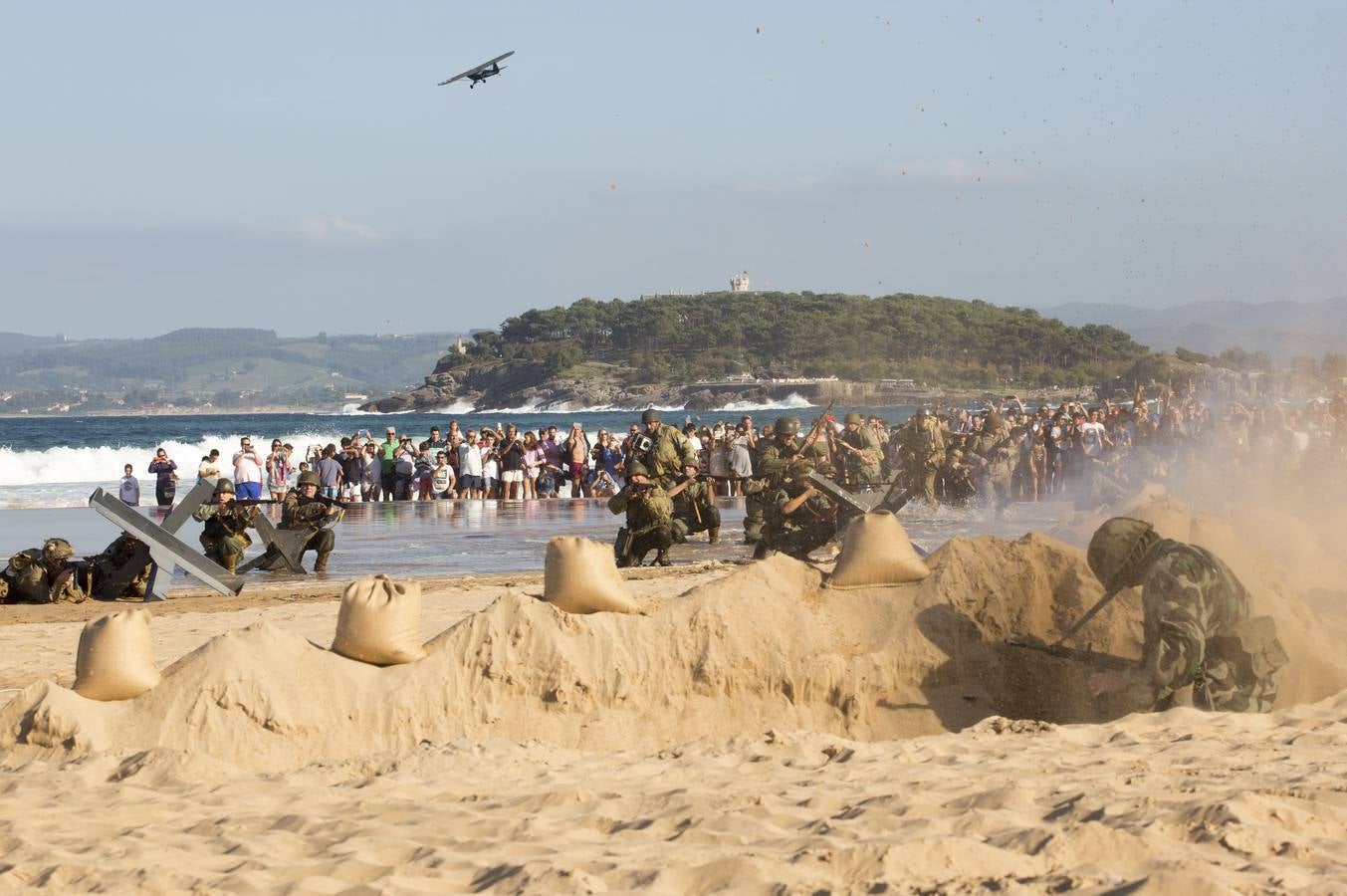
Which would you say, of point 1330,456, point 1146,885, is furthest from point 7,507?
point 1146,885

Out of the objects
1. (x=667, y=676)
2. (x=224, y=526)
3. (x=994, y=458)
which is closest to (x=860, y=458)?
(x=994, y=458)

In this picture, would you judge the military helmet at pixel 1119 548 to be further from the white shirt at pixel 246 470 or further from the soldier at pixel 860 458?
the white shirt at pixel 246 470

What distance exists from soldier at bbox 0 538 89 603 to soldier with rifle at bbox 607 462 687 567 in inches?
210

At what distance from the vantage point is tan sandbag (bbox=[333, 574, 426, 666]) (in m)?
8.15

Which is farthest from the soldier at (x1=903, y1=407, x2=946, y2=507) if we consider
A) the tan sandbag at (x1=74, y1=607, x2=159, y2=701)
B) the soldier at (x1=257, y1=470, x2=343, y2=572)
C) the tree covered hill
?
the tree covered hill

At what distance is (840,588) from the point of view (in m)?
9.44

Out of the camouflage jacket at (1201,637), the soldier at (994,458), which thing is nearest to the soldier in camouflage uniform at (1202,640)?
the camouflage jacket at (1201,637)

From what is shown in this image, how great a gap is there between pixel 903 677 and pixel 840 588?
2.71 feet

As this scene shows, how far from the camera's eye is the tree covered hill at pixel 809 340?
89688 millimetres

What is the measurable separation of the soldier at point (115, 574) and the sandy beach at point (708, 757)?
3.28 m

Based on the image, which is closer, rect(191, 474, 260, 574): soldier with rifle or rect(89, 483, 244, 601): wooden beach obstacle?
rect(89, 483, 244, 601): wooden beach obstacle

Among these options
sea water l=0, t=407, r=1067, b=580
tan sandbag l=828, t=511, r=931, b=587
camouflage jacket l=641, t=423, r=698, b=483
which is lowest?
sea water l=0, t=407, r=1067, b=580

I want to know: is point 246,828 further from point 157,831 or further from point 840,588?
point 840,588

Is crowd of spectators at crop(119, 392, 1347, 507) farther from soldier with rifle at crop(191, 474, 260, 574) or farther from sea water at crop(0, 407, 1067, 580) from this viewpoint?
soldier with rifle at crop(191, 474, 260, 574)
